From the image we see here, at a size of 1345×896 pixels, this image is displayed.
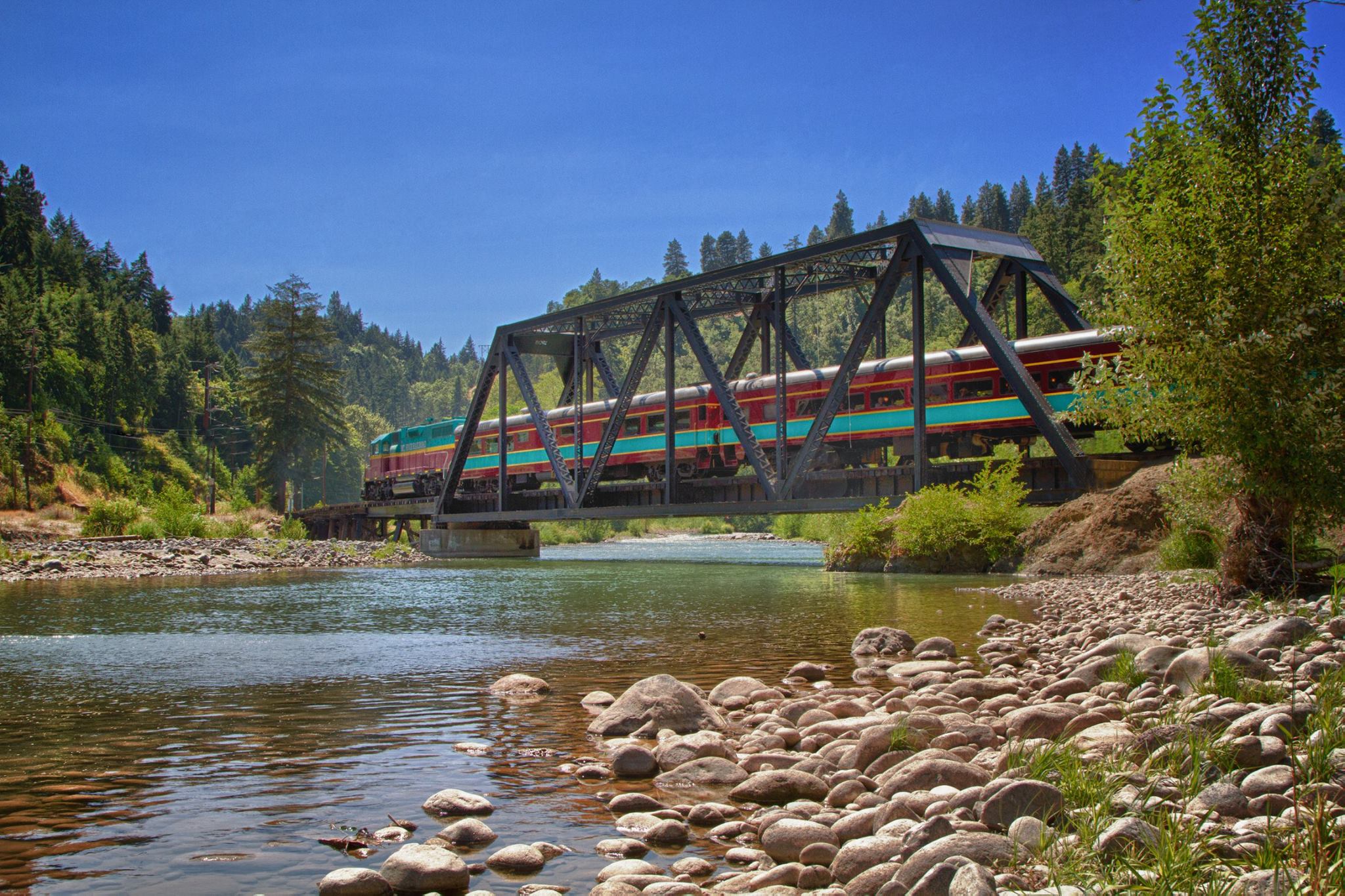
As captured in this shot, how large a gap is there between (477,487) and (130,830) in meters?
46.7

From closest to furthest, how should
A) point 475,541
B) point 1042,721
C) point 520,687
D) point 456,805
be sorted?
1. point 456,805
2. point 1042,721
3. point 520,687
4. point 475,541

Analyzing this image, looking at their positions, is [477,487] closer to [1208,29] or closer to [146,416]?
[1208,29]

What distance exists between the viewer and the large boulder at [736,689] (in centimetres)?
941

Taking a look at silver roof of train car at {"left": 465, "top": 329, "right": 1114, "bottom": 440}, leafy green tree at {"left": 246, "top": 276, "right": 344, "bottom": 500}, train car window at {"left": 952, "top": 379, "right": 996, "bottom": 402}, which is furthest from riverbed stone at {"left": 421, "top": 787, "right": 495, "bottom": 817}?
leafy green tree at {"left": 246, "top": 276, "right": 344, "bottom": 500}

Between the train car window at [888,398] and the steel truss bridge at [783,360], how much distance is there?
4.72 feet

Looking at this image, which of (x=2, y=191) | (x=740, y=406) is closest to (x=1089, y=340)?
(x=740, y=406)

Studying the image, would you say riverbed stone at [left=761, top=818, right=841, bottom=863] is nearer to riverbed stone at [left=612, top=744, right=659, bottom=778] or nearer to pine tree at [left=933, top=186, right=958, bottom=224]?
riverbed stone at [left=612, top=744, right=659, bottom=778]

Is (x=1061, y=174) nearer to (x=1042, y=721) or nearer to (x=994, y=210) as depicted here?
(x=994, y=210)

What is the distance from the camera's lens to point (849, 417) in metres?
32.8

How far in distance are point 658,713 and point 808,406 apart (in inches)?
1031

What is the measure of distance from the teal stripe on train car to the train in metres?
0.03

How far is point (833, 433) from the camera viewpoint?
3309 cm

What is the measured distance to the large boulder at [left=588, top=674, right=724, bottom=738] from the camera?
26.7 feet

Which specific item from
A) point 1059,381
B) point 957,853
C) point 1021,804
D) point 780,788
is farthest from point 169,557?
point 957,853
